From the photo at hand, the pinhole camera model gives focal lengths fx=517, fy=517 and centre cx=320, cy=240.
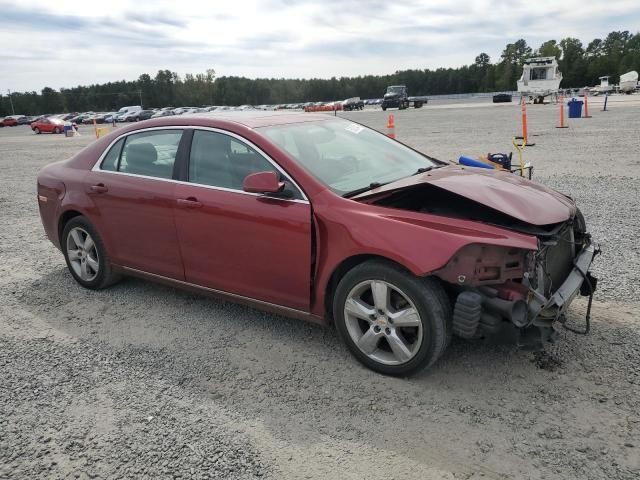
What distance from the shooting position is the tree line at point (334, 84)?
109750 millimetres

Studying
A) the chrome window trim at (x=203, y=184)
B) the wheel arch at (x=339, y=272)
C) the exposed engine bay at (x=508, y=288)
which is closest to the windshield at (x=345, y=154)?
the chrome window trim at (x=203, y=184)

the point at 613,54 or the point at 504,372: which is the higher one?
the point at 613,54

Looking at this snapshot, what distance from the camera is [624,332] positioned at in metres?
3.73

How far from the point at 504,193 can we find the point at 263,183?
5.25 feet

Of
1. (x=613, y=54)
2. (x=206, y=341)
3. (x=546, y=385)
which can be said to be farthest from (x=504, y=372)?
(x=613, y=54)

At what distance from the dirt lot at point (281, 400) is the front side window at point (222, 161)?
120 centimetres

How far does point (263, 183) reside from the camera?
3438 millimetres

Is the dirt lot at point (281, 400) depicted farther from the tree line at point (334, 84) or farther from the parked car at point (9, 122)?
the tree line at point (334, 84)

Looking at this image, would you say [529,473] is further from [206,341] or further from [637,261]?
[637,261]

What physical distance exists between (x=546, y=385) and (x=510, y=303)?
65 cm

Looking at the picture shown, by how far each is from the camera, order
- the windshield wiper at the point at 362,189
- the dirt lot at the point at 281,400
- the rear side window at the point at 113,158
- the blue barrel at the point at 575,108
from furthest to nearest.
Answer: the blue barrel at the point at 575,108
the rear side window at the point at 113,158
the windshield wiper at the point at 362,189
the dirt lot at the point at 281,400

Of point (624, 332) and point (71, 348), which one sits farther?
point (71, 348)

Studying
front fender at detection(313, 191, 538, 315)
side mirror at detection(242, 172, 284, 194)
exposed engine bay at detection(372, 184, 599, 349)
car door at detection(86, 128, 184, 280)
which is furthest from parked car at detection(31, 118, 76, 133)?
exposed engine bay at detection(372, 184, 599, 349)

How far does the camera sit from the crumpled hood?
3211 millimetres
